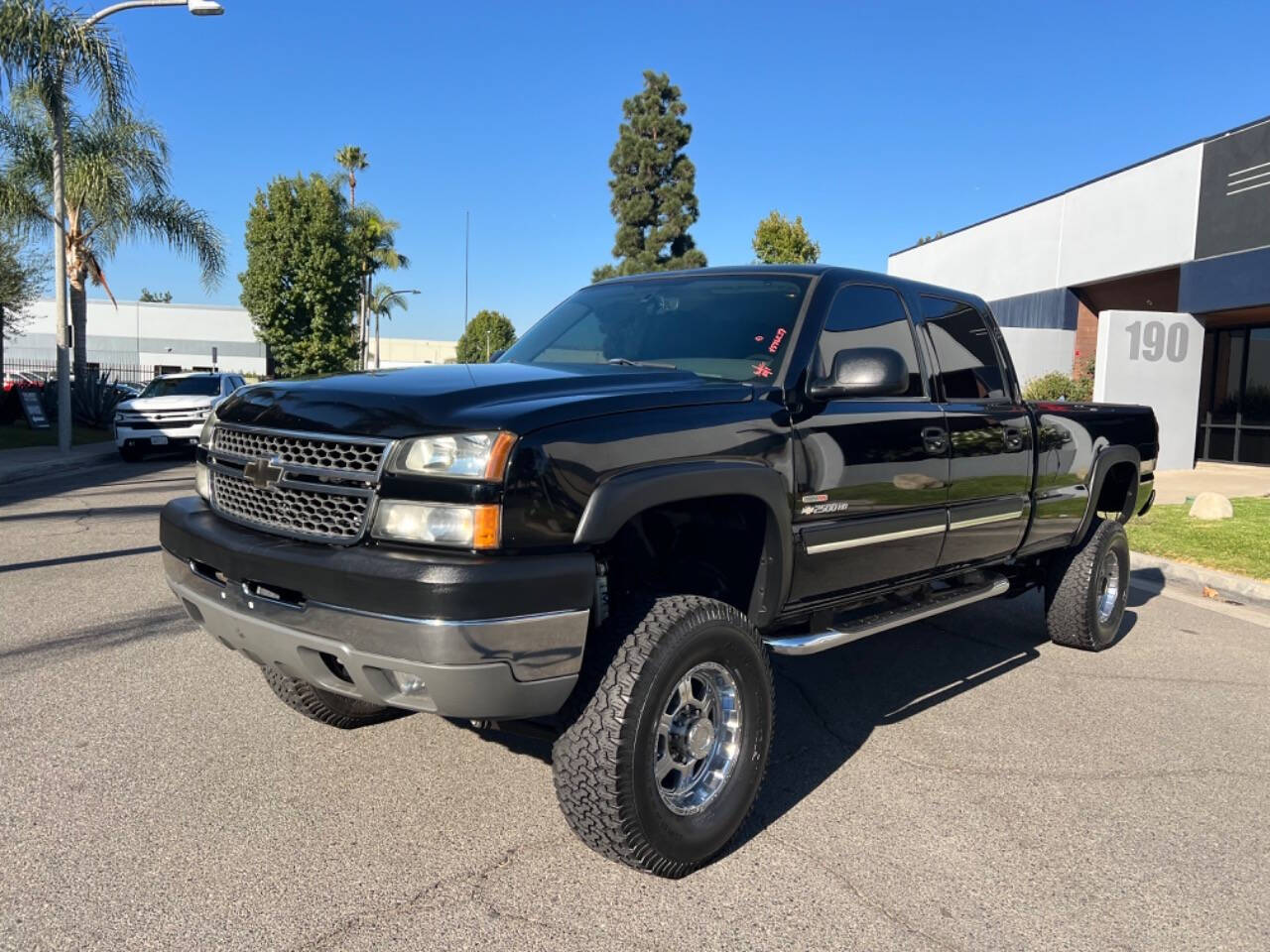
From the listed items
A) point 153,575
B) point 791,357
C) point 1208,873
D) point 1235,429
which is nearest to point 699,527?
point 791,357

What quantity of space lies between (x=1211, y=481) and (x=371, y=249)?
135 feet

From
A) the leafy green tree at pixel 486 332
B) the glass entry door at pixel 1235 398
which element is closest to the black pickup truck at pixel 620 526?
the glass entry door at pixel 1235 398

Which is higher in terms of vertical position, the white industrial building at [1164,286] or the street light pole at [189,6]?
the street light pole at [189,6]

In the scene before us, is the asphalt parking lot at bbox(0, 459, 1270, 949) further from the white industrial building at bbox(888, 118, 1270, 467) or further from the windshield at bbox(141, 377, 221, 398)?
the white industrial building at bbox(888, 118, 1270, 467)

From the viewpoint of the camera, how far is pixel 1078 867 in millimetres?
3238

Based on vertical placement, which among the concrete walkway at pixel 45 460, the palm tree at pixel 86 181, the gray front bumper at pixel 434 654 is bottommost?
the concrete walkway at pixel 45 460

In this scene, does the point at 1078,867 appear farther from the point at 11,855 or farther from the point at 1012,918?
the point at 11,855

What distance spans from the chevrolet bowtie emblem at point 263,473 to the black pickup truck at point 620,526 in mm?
14

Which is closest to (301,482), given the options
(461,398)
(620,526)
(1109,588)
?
(461,398)

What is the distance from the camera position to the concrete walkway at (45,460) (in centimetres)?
1447

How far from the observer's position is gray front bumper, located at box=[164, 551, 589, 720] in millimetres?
2633

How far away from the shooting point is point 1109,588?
20.5 ft

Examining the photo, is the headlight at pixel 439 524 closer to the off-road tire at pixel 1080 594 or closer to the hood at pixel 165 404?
the off-road tire at pixel 1080 594

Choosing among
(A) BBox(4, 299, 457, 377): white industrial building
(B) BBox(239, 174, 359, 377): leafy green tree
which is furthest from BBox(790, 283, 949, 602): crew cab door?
(A) BBox(4, 299, 457, 377): white industrial building
